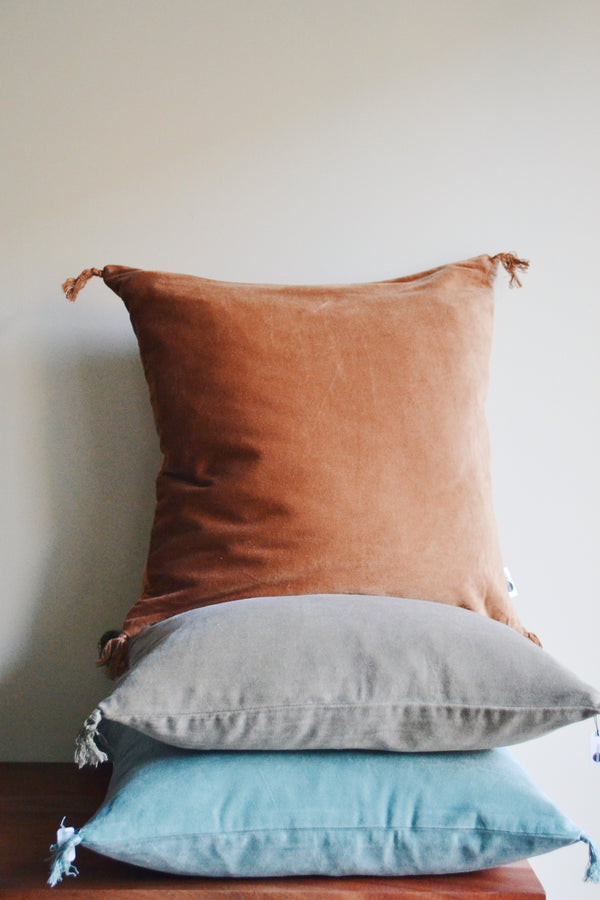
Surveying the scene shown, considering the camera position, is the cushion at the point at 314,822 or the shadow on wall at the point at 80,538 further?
the shadow on wall at the point at 80,538

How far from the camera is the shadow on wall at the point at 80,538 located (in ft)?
4.27

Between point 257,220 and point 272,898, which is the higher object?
point 257,220

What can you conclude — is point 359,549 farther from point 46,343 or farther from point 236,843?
point 46,343

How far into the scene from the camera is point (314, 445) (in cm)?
104

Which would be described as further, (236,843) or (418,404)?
(418,404)

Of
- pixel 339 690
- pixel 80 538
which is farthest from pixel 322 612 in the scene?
pixel 80 538

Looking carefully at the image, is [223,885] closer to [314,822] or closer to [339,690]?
[314,822]

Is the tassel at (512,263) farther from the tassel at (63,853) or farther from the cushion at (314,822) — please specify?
the tassel at (63,853)

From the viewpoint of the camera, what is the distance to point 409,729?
31.1 inches

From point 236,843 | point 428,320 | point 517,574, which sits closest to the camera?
point 236,843

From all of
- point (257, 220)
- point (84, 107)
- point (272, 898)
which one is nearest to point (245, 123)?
point (257, 220)

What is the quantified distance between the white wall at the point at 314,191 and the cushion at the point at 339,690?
21.6 inches

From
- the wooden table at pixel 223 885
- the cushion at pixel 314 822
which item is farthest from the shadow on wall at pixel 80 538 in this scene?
the cushion at pixel 314 822

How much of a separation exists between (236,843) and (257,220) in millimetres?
1027
